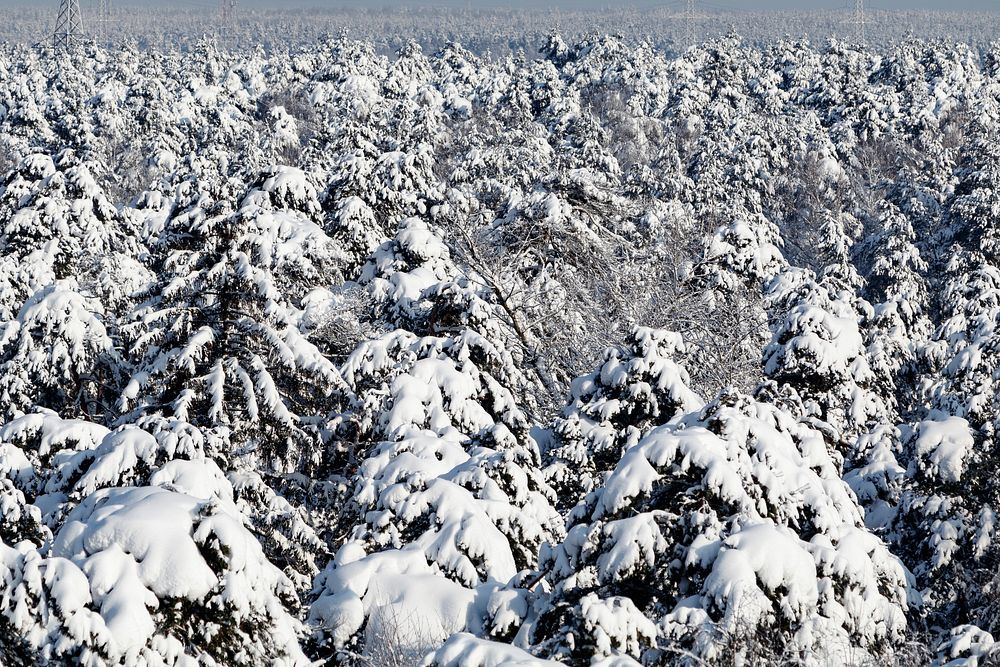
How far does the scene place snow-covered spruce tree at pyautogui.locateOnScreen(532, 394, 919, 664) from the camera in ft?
25.5

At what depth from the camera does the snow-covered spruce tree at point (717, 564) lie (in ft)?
25.5

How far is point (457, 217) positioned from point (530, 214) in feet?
5.92

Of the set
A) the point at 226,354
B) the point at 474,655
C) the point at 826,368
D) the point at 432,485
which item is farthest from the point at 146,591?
the point at 826,368

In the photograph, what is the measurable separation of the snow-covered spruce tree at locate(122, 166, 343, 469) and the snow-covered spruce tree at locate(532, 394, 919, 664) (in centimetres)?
687

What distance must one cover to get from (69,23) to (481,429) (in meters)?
97.4

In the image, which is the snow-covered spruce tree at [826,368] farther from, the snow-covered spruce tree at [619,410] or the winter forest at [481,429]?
the snow-covered spruce tree at [619,410]

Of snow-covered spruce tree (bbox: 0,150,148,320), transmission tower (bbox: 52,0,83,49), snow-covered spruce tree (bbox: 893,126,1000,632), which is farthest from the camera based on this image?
transmission tower (bbox: 52,0,83,49)

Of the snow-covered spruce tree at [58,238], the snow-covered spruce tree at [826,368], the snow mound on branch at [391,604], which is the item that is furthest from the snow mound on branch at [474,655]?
the snow-covered spruce tree at [58,238]

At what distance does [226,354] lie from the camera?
15.2 meters

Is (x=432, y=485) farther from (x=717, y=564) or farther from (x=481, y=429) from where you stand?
(x=717, y=564)

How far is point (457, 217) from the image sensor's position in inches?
985

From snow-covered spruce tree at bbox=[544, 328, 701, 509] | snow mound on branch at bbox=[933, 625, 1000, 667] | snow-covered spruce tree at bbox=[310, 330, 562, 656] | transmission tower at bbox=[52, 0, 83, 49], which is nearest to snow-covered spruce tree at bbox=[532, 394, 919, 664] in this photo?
snow mound on branch at bbox=[933, 625, 1000, 667]

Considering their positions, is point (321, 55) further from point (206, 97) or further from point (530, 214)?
point (530, 214)

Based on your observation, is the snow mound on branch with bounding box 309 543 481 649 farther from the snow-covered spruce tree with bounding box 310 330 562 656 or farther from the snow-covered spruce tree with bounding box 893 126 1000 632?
the snow-covered spruce tree with bounding box 893 126 1000 632
